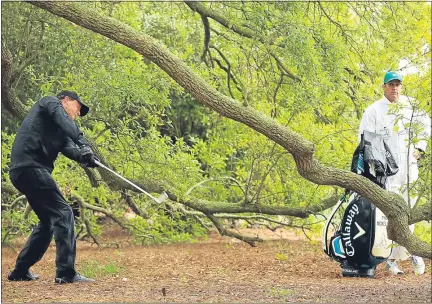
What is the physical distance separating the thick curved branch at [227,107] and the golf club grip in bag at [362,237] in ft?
5.21

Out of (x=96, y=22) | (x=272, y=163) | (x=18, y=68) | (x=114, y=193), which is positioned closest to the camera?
(x=96, y=22)

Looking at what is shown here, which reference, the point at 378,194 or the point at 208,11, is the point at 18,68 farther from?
the point at 378,194

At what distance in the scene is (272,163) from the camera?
37.8 ft

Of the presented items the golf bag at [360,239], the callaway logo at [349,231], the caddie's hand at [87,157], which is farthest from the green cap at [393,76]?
the caddie's hand at [87,157]

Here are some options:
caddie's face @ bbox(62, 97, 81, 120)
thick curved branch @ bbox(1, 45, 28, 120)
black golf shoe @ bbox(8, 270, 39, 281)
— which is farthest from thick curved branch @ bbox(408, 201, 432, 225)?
thick curved branch @ bbox(1, 45, 28, 120)

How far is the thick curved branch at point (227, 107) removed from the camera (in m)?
7.76

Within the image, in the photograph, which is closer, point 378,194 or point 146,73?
point 378,194

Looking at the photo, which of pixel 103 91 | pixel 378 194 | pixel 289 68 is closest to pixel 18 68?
pixel 103 91

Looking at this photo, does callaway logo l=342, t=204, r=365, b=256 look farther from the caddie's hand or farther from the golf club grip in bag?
the caddie's hand

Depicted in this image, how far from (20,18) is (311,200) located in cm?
401

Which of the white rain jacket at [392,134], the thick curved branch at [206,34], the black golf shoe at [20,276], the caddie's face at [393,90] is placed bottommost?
the black golf shoe at [20,276]

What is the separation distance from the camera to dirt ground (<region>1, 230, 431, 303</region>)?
25.0 feet

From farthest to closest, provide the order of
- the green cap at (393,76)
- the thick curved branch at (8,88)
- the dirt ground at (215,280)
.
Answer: the thick curved branch at (8,88) < the green cap at (393,76) < the dirt ground at (215,280)

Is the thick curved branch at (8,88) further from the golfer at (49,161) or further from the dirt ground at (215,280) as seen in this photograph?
the dirt ground at (215,280)
